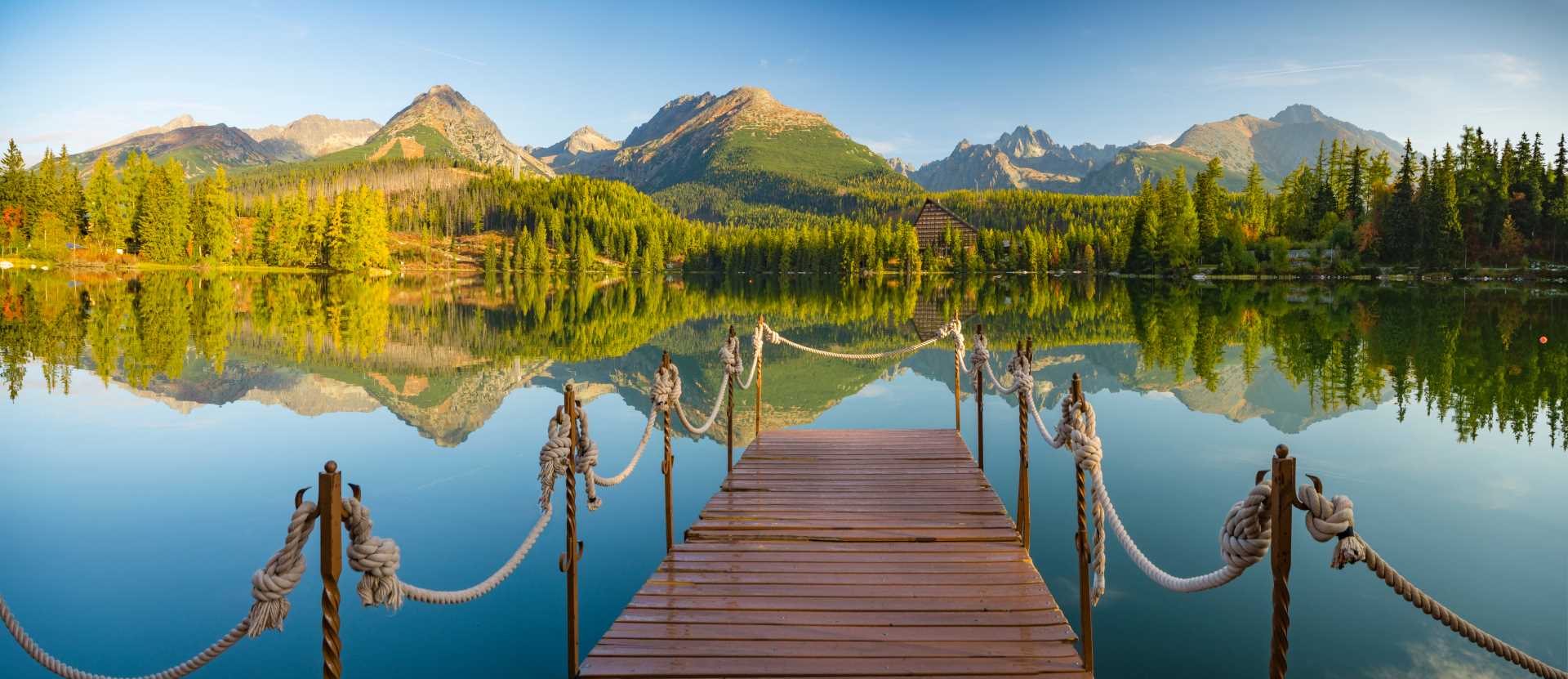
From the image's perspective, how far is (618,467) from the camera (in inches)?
567

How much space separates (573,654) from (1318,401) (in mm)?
19590

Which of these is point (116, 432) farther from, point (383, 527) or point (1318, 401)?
point (1318, 401)

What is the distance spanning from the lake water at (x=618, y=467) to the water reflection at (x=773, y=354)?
8.5 inches

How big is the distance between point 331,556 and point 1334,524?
15.3ft

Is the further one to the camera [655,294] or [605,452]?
[655,294]

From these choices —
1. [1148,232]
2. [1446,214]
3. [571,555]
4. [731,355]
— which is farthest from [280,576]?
[1148,232]

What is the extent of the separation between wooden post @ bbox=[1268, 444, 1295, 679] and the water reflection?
14585 mm

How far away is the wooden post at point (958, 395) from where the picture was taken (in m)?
15.1

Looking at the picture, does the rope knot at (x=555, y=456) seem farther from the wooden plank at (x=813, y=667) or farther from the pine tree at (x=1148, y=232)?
the pine tree at (x=1148, y=232)

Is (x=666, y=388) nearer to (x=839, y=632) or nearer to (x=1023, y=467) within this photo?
(x=839, y=632)

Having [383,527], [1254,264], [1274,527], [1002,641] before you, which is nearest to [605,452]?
[383,527]

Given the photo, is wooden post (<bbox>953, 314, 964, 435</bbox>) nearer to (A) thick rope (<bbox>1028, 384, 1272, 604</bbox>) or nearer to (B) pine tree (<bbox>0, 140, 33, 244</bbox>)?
(A) thick rope (<bbox>1028, 384, 1272, 604</bbox>)

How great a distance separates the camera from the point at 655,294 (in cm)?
7481

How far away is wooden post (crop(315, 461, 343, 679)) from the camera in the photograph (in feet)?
12.0
